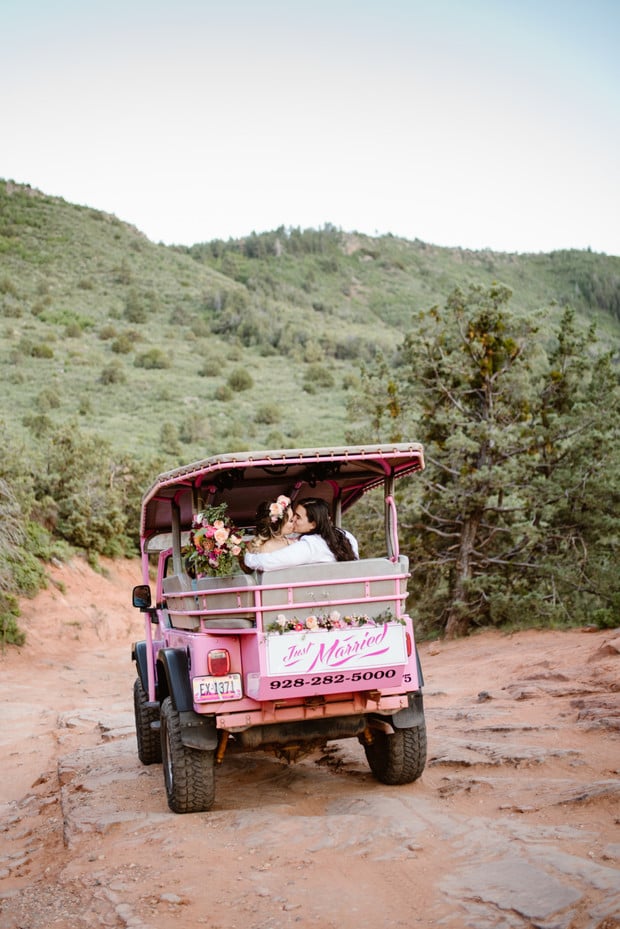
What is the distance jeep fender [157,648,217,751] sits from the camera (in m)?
6.10

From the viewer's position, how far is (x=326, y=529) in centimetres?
645

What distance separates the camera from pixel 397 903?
14.4 feet

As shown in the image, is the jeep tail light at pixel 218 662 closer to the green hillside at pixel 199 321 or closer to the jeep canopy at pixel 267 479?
the jeep canopy at pixel 267 479

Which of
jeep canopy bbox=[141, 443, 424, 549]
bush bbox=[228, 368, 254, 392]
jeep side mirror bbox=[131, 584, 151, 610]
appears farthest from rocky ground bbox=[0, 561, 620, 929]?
bush bbox=[228, 368, 254, 392]

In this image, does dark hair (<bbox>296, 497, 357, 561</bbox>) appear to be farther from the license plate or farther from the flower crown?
the license plate

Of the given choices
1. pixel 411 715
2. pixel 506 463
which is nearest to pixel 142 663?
pixel 411 715

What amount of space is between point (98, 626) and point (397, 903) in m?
16.9

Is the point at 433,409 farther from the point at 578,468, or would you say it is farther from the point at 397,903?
the point at 397,903

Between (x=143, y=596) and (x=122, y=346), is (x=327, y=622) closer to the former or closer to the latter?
(x=143, y=596)

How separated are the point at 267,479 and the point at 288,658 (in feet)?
5.89

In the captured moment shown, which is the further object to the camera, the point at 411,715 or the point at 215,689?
the point at 411,715

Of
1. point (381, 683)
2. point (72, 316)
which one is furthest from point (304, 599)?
point (72, 316)

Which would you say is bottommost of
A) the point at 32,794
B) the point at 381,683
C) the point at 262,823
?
the point at 32,794

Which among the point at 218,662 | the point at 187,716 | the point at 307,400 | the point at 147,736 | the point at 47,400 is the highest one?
the point at 47,400
